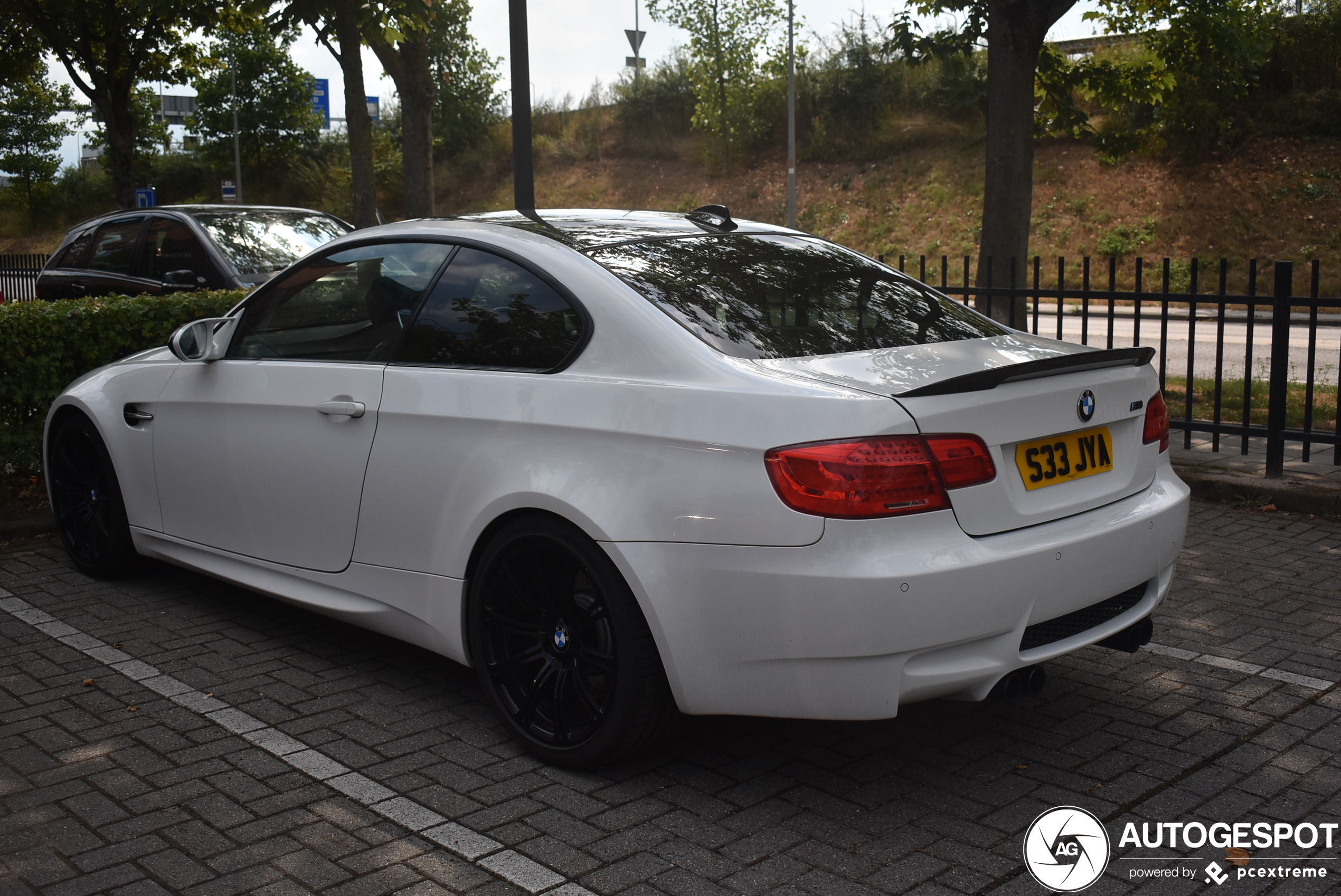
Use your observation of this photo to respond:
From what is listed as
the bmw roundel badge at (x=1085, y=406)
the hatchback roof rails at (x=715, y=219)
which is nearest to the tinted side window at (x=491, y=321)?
the hatchback roof rails at (x=715, y=219)

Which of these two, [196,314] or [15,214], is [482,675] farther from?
[15,214]

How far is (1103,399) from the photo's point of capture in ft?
11.4

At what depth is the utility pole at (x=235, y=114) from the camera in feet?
146

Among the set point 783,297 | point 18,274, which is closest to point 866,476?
point 783,297

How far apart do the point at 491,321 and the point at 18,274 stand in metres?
24.4

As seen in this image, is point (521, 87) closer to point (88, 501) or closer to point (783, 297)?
point (88, 501)

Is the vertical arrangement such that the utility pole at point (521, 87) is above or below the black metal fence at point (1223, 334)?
above

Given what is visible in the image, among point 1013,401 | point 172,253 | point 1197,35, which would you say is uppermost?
point 1197,35

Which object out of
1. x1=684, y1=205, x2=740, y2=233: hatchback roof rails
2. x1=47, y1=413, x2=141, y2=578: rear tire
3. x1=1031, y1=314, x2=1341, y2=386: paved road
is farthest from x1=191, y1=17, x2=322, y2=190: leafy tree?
x1=684, y1=205, x2=740, y2=233: hatchback roof rails

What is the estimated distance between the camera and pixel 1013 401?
10.4 ft

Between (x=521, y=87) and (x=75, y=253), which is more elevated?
(x=521, y=87)

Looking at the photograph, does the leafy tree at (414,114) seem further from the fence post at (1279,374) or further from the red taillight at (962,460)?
the red taillight at (962,460)

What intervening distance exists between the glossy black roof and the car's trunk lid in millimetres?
912

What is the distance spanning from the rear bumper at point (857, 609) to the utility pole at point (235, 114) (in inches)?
1729
